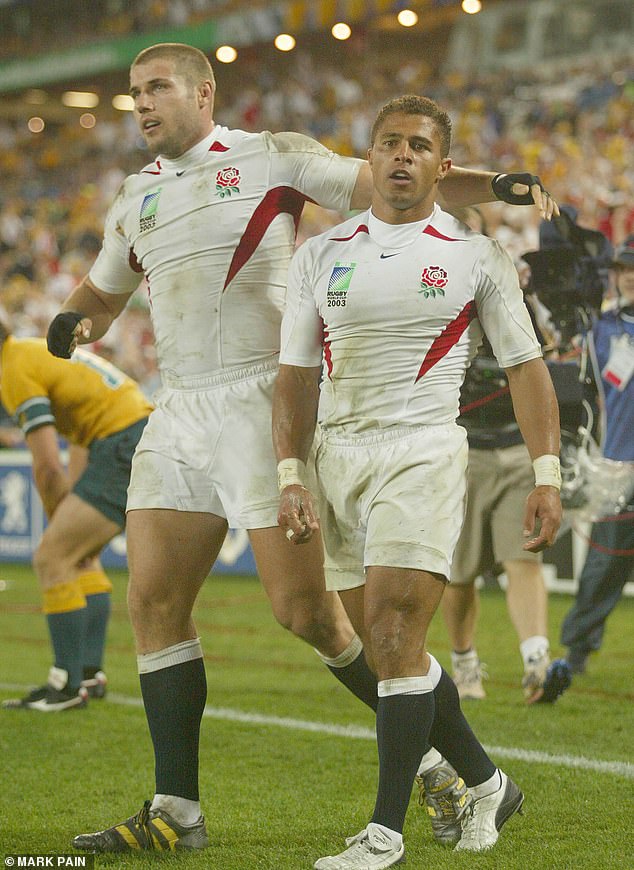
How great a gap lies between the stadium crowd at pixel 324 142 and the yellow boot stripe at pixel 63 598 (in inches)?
250

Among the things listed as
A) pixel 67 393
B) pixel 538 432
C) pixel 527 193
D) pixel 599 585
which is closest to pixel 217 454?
pixel 538 432

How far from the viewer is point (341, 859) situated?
→ 3.71 meters

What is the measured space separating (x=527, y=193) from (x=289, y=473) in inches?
43.3

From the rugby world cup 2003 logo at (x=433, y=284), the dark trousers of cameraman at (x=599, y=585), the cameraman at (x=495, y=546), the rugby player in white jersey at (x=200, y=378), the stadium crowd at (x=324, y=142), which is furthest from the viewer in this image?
the stadium crowd at (x=324, y=142)

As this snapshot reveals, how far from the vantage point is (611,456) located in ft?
25.8

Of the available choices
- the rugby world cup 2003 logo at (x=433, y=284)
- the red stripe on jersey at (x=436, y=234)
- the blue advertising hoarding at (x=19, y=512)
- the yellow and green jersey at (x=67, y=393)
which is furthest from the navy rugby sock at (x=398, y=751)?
the blue advertising hoarding at (x=19, y=512)

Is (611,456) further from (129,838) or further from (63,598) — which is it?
(129,838)

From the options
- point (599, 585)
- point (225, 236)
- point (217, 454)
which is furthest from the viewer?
point (599, 585)

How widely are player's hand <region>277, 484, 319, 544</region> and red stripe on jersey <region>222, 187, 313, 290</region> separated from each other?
0.79m

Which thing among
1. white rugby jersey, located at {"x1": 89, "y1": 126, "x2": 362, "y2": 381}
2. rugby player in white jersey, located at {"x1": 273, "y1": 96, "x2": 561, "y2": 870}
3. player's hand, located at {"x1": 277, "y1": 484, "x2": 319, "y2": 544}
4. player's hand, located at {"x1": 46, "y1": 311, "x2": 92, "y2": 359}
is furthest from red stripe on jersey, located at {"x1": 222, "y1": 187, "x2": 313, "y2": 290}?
player's hand, located at {"x1": 277, "y1": 484, "x2": 319, "y2": 544}

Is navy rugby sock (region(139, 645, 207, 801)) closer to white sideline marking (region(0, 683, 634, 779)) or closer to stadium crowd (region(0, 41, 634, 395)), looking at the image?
white sideline marking (region(0, 683, 634, 779))

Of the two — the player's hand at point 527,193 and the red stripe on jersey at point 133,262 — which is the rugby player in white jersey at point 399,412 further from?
the red stripe on jersey at point 133,262

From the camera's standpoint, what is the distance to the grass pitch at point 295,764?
4129mm

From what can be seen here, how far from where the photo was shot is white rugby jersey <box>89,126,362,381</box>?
430 cm
